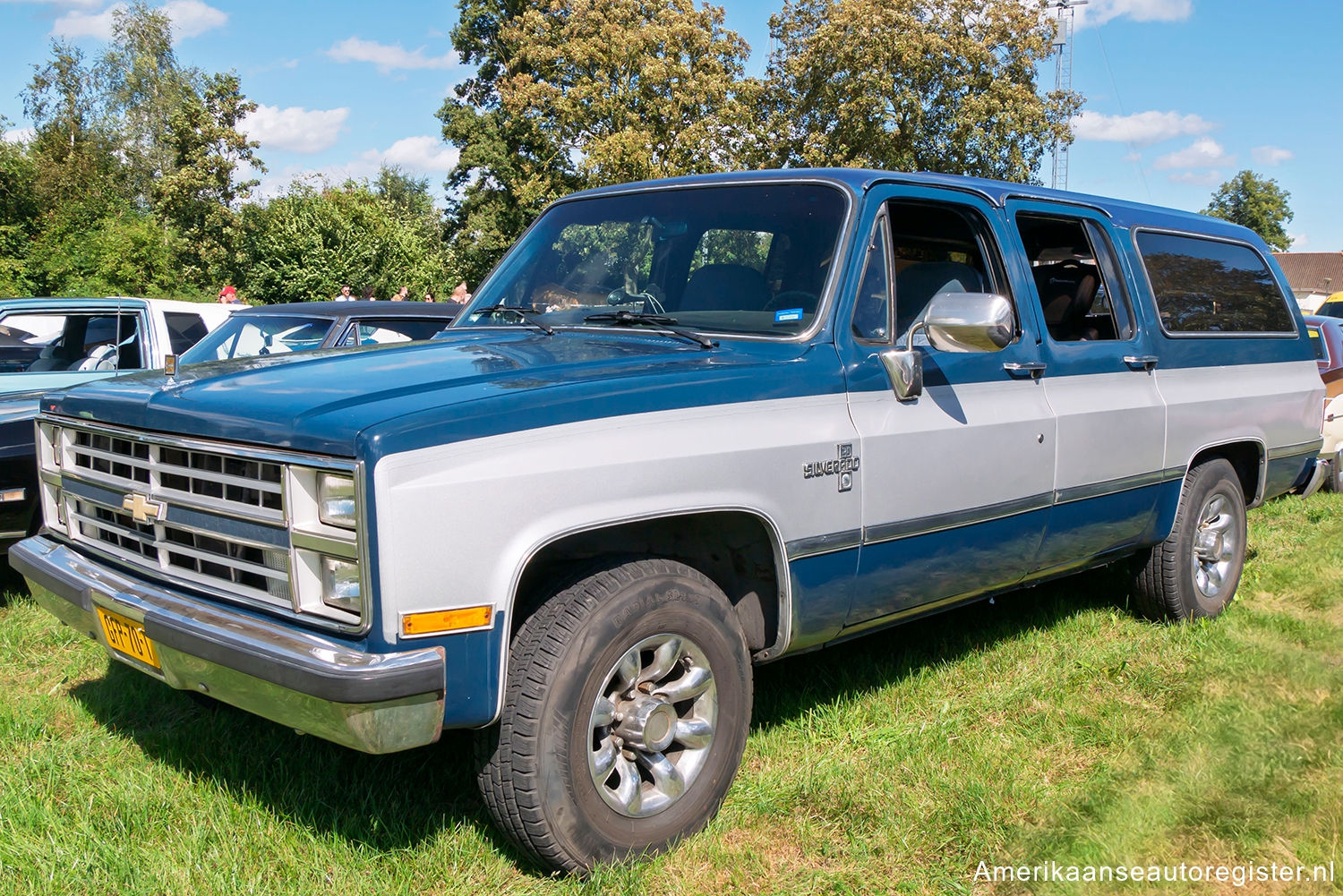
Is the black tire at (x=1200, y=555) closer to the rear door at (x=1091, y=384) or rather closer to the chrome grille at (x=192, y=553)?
the rear door at (x=1091, y=384)

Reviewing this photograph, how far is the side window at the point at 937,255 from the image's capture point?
4.03 m

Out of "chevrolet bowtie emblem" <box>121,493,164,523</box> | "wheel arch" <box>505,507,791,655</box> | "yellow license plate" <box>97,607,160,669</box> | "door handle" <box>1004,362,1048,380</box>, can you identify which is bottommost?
"yellow license plate" <box>97,607,160,669</box>

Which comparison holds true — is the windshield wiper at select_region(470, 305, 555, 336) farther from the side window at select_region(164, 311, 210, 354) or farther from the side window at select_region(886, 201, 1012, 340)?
the side window at select_region(164, 311, 210, 354)

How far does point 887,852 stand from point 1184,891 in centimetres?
80

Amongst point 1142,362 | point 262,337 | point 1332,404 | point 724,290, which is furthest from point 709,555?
point 1332,404

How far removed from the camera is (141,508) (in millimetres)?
3072

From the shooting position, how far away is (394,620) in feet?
8.13

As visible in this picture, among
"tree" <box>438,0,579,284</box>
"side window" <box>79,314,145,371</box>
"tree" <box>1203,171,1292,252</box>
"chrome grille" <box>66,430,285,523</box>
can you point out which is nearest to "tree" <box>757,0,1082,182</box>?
"tree" <box>438,0,579,284</box>

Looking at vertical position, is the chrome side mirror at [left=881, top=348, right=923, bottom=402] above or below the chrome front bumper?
above

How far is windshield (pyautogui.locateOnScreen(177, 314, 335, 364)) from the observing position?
7.71 m

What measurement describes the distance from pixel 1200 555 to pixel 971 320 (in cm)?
283

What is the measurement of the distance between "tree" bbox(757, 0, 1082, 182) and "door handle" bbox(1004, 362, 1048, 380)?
2479 centimetres

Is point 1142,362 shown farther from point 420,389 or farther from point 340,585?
point 340,585

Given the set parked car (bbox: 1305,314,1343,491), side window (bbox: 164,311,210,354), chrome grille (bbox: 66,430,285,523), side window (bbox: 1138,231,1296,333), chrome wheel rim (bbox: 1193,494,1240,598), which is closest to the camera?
→ chrome grille (bbox: 66,430,285,523)
